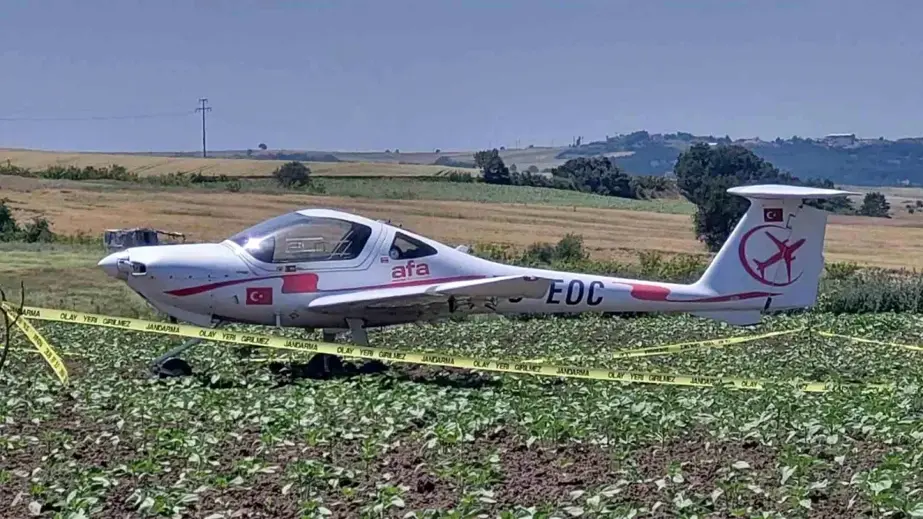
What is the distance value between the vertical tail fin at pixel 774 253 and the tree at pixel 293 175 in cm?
6086

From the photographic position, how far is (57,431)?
970 cm

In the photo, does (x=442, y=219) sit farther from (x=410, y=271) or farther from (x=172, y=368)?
(x=172, y=368)

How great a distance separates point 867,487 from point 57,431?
6.17m

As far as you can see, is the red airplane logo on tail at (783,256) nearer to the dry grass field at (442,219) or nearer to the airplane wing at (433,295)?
the airplane wing at (433,295)

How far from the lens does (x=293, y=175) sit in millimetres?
78875

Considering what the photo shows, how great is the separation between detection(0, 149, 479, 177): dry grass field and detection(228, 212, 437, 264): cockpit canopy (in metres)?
69.1

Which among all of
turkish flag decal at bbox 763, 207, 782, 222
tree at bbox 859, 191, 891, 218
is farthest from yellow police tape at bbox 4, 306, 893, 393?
tree at bbox 859, 191, 891, 218

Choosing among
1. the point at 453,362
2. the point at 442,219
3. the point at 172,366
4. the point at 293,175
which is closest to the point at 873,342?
the point at 453,362

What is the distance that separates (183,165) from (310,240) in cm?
8147

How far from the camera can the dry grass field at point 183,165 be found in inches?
3388

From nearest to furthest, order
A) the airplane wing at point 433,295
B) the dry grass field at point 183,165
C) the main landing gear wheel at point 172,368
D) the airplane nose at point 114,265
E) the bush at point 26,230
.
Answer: the main landing gear wheel at point 172,368
the airplane wing at point 433,295
the airplane nose at point 114,265
the bush at point 26,230
the dry grass field at point 183,165

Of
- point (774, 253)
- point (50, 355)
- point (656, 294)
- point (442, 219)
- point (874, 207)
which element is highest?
point (774, 253)

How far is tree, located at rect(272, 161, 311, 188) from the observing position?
76938 millimetres

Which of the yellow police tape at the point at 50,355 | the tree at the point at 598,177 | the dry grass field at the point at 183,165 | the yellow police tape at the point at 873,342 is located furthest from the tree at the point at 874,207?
the yellow police tape at the point at 50,355
